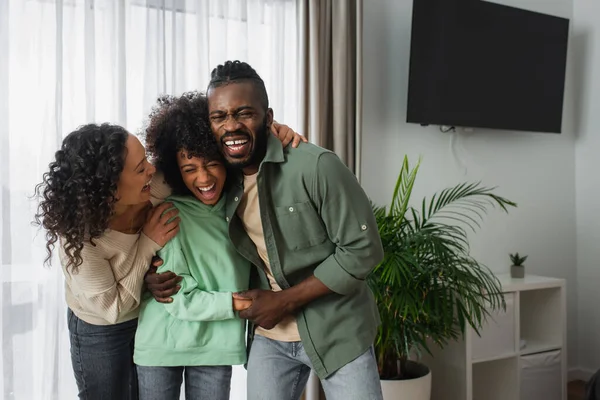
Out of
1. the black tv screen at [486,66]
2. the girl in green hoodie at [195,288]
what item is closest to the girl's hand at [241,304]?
the girl in green hoodie at [195,288]

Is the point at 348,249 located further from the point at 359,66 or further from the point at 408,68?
the point at 408,68

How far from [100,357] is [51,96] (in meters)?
1.17

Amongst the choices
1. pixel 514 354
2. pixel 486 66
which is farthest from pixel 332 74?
pixel 514 354

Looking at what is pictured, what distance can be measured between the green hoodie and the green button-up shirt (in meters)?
0.06

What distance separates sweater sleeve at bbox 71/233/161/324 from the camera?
1522 millimetres

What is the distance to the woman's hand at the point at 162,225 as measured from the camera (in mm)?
1613

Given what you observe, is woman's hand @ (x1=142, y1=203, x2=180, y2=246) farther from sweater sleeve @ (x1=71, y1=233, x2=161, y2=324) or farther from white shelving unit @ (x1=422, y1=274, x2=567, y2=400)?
white shelving unit @ (x1=422, y1=274, x2=567, y2=400)

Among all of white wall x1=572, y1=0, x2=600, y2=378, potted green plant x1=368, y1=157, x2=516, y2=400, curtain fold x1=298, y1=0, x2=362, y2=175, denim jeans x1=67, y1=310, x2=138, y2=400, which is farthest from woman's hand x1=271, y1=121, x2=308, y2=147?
white wall x1=572, y1=0, x2=600, y2=378

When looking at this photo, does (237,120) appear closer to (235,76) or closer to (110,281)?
(235,76)

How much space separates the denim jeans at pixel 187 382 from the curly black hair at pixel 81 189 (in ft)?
1.25

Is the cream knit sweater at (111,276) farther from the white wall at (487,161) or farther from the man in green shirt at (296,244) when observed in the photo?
the white wall at (487,161)

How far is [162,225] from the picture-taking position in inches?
63.8

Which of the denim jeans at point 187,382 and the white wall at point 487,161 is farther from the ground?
the white wall at point 487,161

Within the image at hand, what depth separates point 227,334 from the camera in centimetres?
164
